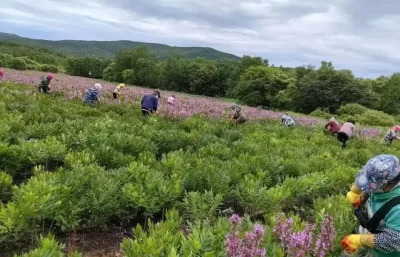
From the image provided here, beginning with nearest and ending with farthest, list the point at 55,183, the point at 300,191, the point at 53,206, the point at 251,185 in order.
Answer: the point at 53,206 < the point at 55,183 < the point at 251,185 < the point at 300,191

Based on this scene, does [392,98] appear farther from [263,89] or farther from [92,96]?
[92,96]

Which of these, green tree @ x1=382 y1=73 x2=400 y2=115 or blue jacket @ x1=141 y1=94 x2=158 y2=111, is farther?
green tree @ x1=382 y1=73 x2=400 y2=115

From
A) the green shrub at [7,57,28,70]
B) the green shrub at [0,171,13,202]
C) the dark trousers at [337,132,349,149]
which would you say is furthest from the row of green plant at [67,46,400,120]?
the green shrub at [0,171,13,202]

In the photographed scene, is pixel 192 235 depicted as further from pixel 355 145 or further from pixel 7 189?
pixel 355 145

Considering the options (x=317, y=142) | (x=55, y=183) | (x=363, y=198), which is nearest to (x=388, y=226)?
(x=363, y=198)

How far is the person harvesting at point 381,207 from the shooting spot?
3.27 metres

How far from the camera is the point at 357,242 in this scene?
11.5 feet

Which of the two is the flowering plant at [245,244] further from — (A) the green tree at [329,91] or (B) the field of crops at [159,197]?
(A) the green tree at [329,91]

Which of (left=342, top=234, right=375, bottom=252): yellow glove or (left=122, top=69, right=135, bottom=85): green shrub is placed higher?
(left=342, top=234, right=375, bottom=252): yellow glove

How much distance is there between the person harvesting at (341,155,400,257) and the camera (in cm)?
327

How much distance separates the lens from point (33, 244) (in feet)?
14.4

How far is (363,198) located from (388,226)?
0.50 metres

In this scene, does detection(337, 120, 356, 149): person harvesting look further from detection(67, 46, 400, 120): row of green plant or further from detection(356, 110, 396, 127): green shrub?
detection(67, 46, 400, 120): row of green plant

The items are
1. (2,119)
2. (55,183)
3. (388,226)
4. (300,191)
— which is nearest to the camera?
(388,226)
